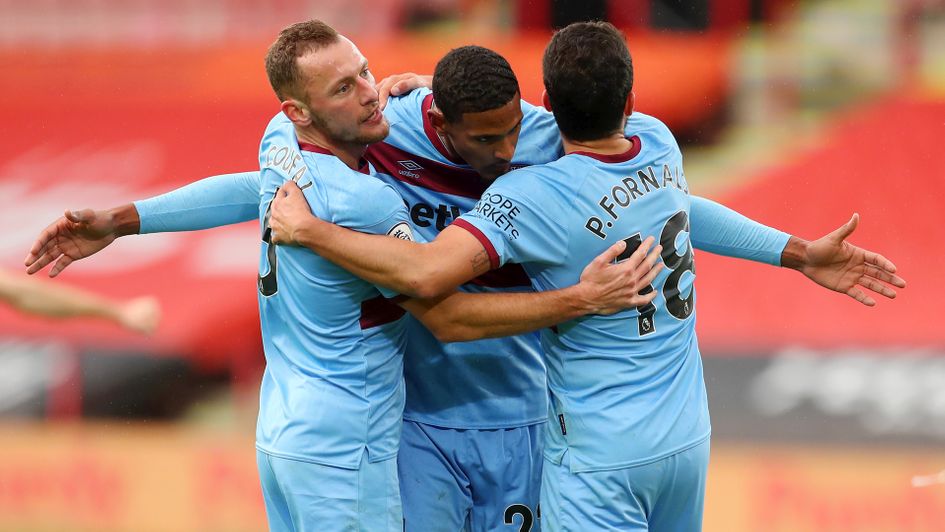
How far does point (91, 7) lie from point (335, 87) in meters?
7.48

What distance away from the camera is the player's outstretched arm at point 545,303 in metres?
2.98

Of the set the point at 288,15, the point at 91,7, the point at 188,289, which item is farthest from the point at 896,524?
the point at 91,7

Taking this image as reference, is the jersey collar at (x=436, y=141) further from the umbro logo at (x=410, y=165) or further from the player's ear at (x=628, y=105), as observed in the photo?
the player's ear at (x=628, y=105)

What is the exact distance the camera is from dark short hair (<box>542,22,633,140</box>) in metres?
2.95

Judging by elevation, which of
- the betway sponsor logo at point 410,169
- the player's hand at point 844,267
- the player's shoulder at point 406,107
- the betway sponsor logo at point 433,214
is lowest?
the player's hand at point 844,267

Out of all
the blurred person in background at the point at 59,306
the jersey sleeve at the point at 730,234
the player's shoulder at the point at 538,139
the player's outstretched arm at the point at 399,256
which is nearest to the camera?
the player's outstretched arm at the point at 399,256

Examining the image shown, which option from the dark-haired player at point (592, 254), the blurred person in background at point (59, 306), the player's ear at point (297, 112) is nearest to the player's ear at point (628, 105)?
the dark-haired player at point (592, 254)

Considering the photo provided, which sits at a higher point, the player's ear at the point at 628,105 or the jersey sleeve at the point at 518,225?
the player's ear at the point at 628,105

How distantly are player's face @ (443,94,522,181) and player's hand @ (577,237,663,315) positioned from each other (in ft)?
1.26

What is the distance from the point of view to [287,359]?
3.18m

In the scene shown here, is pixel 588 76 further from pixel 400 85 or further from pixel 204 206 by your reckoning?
pixel 204 206

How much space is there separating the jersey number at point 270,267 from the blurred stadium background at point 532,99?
11.9 ft

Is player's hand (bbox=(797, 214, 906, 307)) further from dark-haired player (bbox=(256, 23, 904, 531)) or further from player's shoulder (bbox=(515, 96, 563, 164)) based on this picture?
player's shoulder (bbox=(515, 96, 563, 164))

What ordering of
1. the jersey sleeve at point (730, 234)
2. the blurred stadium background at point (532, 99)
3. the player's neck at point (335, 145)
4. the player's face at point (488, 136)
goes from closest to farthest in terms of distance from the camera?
the player's face at point (488, 136) < the player's neck at point (335, 145) < the jersey sleeve at point (730, 234) < the blurred stadium background at point (532, 99)
